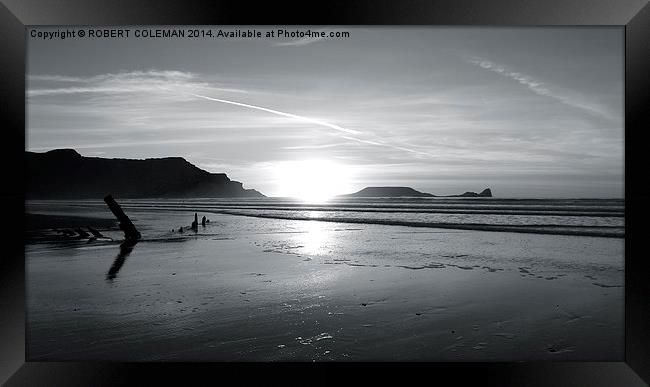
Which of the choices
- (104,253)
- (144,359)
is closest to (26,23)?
(144,359)

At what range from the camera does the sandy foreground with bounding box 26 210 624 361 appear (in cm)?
400

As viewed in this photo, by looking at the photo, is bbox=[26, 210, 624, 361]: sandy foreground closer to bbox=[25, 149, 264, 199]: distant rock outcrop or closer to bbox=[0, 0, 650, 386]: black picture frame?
bbox=[0, 0, 650, 386]: black picture frame

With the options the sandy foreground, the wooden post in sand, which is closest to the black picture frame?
the sandy foreground

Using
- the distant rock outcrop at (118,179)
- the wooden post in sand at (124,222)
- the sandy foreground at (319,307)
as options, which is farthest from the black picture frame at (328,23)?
the distant rock outcrop at (118,179)

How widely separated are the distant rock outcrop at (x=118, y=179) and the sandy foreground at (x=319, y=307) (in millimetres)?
32831

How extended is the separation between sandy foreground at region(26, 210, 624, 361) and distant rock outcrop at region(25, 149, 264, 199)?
108 feet

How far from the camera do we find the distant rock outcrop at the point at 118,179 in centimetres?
3956

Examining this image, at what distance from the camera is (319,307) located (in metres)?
4.82

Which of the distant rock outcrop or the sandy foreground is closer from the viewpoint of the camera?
the sandy foreground

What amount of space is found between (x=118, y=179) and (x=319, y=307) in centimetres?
4763

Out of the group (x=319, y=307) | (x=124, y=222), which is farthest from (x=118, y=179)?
(x=319, y=307)
